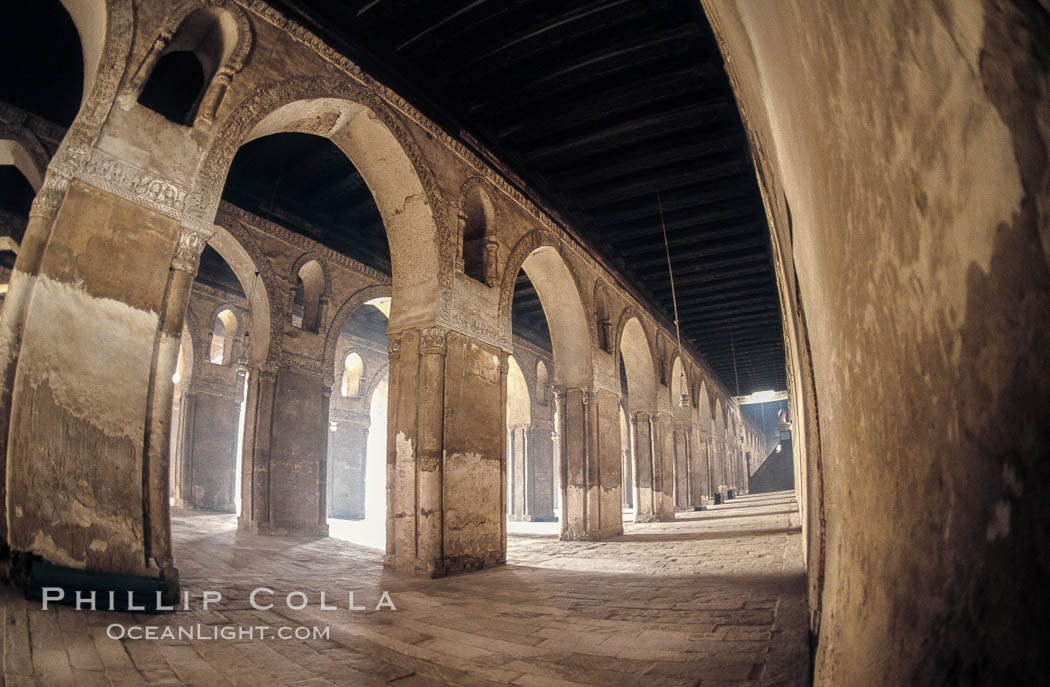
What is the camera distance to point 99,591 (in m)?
3.62

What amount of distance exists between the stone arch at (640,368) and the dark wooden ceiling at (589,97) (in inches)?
116

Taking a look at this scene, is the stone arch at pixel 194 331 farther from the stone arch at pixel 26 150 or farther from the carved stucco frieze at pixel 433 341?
the carved stucco frieze at pixel 433 341

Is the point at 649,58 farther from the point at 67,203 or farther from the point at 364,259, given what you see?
the point at 364,259

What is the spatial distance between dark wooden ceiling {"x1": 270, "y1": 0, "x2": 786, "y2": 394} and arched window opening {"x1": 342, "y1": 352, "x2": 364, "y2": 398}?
30.6 feet

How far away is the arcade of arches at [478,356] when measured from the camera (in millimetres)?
610

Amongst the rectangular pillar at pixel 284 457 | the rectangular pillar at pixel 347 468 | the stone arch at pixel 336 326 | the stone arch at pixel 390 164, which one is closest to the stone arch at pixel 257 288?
the rectangular pillar at pixel 284 457

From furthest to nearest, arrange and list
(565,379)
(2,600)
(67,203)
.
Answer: (565,379), (67,203), (2,600)

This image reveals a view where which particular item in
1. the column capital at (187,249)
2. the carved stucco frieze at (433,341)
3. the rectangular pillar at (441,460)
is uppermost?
the column capital at (187,249)

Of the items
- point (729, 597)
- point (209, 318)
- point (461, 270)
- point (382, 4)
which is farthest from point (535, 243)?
point (209, 318)

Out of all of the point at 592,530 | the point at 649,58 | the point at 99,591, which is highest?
the point at 649,58

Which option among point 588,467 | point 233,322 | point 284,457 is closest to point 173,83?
point 284,457

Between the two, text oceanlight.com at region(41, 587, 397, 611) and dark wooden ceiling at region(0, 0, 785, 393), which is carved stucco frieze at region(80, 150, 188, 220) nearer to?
dark wooden ceiling at region(0, 0, 785, 393)

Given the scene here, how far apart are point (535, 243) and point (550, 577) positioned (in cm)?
529

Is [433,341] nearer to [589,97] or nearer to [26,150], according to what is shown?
[589,97]
